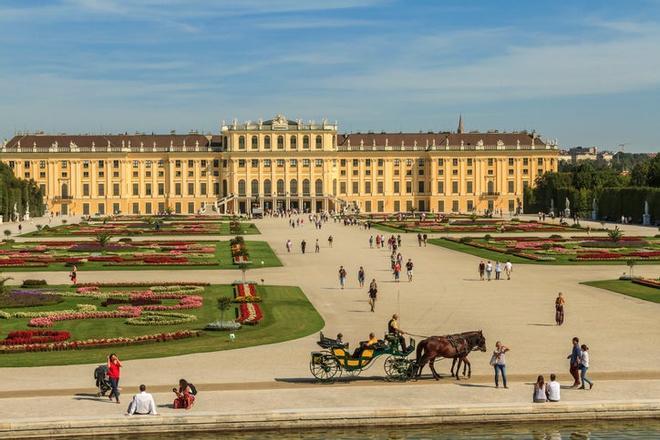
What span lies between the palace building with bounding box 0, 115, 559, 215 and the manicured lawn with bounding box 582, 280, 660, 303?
10033 cm

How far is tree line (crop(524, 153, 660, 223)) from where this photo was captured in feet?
333

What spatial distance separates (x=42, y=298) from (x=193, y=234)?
1924 inches

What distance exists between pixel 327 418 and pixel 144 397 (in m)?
3.36

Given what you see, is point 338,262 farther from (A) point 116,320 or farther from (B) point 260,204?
(B) point 260,204

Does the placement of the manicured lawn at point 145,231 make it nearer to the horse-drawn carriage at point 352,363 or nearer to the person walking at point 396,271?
the person walking at point 396,271

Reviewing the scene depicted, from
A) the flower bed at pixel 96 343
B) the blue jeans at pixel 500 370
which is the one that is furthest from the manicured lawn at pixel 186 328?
the blue jeans at pixel 500 370

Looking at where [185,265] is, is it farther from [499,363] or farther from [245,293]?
[499,363]

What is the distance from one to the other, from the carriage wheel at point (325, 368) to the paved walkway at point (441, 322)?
0.53m

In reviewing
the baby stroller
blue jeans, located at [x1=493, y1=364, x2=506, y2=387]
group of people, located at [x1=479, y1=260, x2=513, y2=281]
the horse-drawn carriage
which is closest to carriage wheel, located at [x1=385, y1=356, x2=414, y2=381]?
the horse-drawn carriage

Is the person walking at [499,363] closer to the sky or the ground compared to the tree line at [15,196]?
closer to the ground

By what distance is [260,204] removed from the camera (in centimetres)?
14388

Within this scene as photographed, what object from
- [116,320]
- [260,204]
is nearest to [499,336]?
[116,320]

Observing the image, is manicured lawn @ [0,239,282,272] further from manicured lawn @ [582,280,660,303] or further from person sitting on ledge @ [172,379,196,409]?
person sitting on ledge @ [172,379,196,409]

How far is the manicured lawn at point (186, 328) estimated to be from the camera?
84.6 ft
